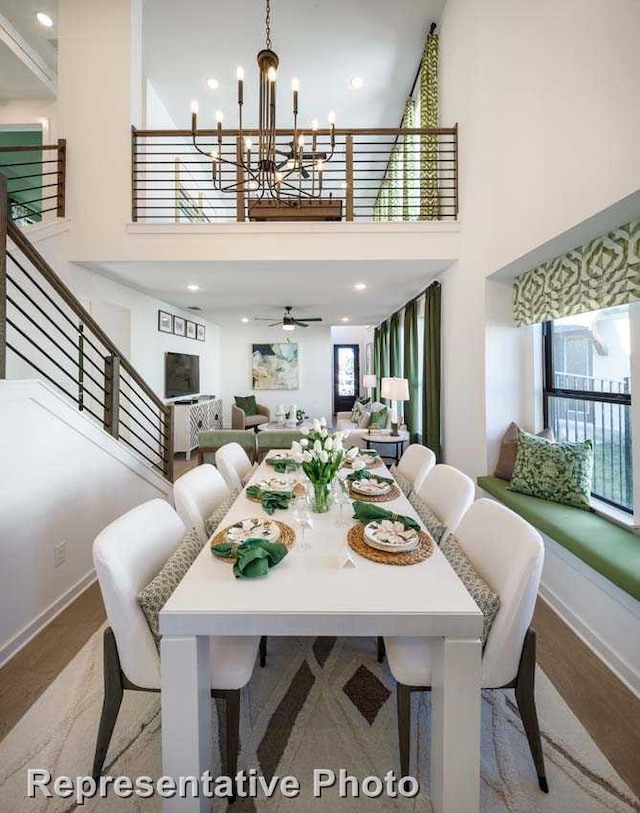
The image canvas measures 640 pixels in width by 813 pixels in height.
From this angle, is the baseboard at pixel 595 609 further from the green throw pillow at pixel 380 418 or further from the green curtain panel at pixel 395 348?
the green curtain panel at pixel 395 348

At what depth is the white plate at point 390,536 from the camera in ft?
4.60

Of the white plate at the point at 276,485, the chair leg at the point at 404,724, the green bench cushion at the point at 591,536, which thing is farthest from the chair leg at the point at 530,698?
the white plate at the point at 276,485

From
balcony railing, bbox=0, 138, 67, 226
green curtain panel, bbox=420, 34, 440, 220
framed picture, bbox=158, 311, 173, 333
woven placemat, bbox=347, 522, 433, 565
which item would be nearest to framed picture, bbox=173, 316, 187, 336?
framed picture, bbox=158, 311, 173, 333

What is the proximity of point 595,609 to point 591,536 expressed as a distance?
1.25ft

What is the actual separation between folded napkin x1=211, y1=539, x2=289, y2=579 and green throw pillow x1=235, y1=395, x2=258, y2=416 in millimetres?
7024

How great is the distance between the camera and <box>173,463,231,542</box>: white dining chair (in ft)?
5.90

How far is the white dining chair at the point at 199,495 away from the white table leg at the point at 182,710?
69 cm

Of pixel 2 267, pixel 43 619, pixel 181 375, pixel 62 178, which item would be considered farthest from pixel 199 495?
pixel 181 375

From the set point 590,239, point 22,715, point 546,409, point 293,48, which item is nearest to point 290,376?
point 293,48

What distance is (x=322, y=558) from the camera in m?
Answer: 1.39

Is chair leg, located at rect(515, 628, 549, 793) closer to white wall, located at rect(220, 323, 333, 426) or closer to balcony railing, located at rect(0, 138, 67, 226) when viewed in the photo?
Result: balcony railing, located at rect(0, 138, 67, 226)

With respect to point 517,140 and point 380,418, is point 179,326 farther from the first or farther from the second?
point 517,140

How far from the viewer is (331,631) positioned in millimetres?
1069

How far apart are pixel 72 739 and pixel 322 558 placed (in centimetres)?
124
